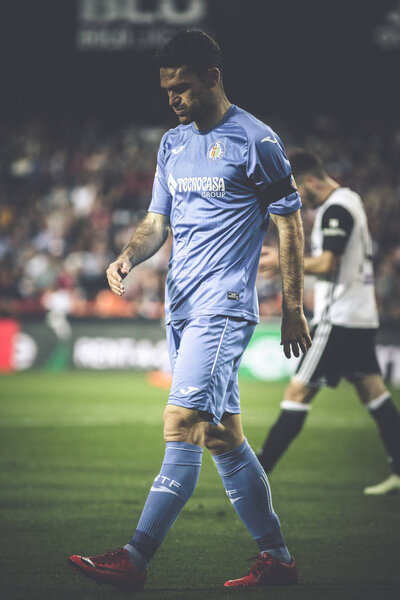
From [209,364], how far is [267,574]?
0.96m

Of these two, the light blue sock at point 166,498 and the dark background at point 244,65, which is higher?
the dark background at point 244,65

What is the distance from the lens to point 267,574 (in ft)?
13.3

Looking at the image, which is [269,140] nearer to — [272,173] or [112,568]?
Result: [272,173]

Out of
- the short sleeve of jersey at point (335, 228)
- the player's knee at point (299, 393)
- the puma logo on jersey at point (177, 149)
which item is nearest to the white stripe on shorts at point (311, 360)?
the player's knee at point (299, 393)

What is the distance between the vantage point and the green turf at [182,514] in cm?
409

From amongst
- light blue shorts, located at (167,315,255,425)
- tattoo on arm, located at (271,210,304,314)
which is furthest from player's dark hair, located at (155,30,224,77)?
light blue shorts, located at (167,315,255,425)

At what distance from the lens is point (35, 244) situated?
20.9 m

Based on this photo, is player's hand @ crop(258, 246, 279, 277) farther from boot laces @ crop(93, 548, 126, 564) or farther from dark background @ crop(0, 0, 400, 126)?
dark background @ crop(0, 0, 400, 126)

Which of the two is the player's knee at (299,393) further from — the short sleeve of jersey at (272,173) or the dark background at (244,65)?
the dark background at (244,65)

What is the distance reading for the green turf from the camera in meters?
4.09

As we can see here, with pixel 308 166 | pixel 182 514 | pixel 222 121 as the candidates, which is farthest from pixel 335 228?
pixel 222 121

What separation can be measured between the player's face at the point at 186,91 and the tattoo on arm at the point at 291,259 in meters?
0.59

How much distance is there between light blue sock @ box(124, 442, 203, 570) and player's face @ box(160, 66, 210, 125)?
143 centimetres

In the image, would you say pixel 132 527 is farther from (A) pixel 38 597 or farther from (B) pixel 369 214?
(B) pixel 369 214
